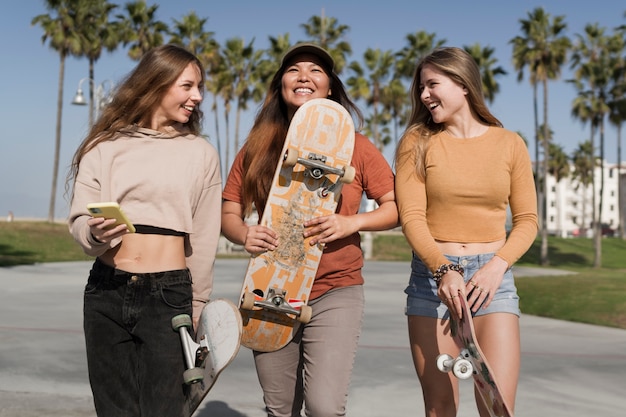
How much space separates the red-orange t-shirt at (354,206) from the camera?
3.04 metres

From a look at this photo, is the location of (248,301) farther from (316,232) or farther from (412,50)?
(412,50)

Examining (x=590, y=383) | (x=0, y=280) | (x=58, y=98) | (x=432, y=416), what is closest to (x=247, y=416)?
(x=432, y=416)

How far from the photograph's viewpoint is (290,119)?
3.34 metres

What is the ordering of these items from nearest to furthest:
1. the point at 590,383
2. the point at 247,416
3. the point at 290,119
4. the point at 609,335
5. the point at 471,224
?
the point at 471,224, the point at 290,119, the point at 247,416, the point at 590,383, the point at 609,335

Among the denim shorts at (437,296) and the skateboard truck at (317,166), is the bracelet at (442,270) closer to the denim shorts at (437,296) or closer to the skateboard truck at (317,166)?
the denim shorts at (437,296)

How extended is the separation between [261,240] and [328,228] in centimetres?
30

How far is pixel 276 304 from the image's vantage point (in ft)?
9.81

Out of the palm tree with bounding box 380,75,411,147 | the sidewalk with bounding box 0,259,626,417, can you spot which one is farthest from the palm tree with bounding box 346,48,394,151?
the sidewalk with bounding box 0,259,626,417

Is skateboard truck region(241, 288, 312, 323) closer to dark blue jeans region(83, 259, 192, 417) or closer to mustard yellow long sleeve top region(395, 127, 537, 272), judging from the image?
dark blue jeans region(83, 259, 192, 417)

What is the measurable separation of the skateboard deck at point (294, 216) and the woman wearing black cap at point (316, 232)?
0.18 feet

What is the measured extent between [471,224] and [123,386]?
1478mm

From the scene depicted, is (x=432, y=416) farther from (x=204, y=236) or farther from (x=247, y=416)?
(x=247, y=416)

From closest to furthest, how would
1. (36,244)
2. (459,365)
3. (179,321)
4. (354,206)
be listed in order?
(459,365)
(179,321)
(354,206)
(36,244)

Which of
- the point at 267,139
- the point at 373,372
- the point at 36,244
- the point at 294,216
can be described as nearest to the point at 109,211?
the point at 294,216
